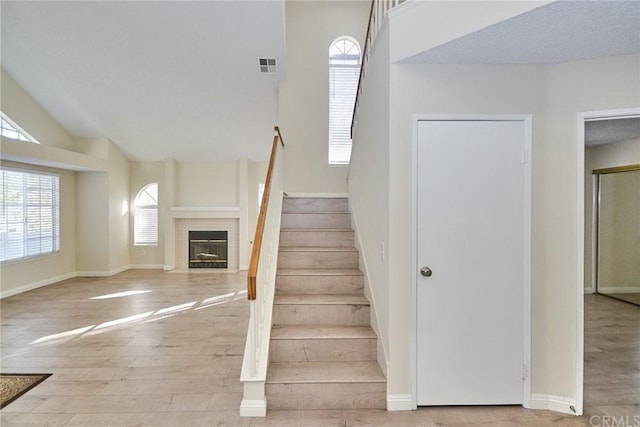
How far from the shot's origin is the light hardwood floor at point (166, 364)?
2266 mm

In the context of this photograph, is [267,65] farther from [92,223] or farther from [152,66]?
[92,223]

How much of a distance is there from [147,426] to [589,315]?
16.9 feet

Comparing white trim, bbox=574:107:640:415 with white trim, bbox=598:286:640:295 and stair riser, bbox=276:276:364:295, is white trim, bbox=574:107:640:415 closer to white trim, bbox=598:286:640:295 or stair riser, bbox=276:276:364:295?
stair riser, bbox=276:276:364:295

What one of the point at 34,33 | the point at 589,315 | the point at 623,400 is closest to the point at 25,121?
the point at 34,33

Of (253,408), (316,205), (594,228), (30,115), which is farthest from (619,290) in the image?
(30,115)

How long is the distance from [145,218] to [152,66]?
4051 mm

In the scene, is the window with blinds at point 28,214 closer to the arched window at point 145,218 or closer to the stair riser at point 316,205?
the arched window at point 145,218

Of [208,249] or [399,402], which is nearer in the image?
[399,402]

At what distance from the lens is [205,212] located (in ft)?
25.6

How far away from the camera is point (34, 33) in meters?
4.62

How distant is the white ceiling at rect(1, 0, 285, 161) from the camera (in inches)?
170

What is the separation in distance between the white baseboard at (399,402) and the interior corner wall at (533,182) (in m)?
0.04

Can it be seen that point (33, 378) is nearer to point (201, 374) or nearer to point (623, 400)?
point (201, 374)

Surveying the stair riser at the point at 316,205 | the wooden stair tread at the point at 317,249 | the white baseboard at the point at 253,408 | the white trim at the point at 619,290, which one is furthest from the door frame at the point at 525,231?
the white trim at the point at 619,290
